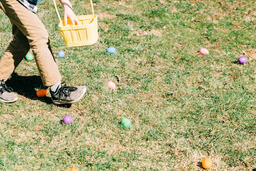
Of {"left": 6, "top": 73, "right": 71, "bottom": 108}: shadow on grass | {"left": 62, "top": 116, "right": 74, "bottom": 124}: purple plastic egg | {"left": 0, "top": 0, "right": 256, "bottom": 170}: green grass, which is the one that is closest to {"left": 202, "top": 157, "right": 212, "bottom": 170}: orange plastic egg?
{"left": 0, "top": 0, "right": 256, "bottom": 170}: green grass

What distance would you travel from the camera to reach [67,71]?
3.71 metres

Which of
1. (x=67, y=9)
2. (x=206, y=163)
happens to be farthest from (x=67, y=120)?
(x=206, y=163)

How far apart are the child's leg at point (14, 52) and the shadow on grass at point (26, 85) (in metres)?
0.36

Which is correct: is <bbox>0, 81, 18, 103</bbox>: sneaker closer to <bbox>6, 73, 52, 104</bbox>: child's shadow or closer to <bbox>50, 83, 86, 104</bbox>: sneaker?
<bbox>6, 73, 52, 104</bbox>: child's shadow

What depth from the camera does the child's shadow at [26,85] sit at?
3316 mm

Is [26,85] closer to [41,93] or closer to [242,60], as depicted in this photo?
[41,93]

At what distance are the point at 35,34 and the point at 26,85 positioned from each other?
3.66 feet

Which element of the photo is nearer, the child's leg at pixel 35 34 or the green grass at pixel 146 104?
the child's leg at pixel 35 34

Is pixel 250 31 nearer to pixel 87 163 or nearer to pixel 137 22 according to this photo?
pixel 137 22

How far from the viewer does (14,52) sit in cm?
295

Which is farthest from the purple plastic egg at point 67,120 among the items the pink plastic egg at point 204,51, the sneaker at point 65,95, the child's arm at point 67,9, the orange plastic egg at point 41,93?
the pink plastic egg at point 204,51

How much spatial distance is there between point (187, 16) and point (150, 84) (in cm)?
227

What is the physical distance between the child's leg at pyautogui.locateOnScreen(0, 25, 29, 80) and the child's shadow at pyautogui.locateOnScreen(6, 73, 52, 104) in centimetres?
36

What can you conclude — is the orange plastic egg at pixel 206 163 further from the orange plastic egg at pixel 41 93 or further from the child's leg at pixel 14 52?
the child's leg at pixel 14 52
